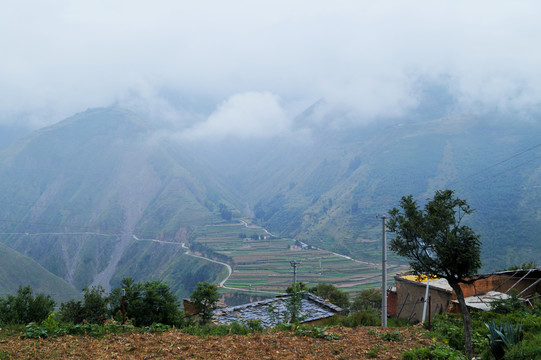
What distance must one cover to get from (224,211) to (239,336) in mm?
170605

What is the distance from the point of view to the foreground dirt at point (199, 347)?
8.65 m

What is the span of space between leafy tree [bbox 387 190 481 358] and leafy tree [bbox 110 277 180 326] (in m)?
13.8

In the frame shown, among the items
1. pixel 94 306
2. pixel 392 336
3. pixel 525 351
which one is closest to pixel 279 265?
pixel 94 306

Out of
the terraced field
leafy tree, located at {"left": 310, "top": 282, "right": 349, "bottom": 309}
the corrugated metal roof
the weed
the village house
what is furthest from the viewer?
the terraced field

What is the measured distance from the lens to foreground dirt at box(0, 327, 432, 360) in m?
8.65

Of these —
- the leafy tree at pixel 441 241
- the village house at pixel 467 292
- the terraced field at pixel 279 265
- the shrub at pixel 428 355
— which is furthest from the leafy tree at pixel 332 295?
the shrub at pixel 428 355

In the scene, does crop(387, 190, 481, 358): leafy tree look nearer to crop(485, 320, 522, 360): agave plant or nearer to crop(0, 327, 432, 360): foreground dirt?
crop(485, 320, 522, 360): agave plant

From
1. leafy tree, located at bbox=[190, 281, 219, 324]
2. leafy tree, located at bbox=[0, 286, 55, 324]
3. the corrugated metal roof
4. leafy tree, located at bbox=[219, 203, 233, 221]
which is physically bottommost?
leafy tree, located at bbox=[190, 281, 219, 324]

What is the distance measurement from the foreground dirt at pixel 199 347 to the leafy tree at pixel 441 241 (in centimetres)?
221

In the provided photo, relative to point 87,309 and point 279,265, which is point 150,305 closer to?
point 87,309

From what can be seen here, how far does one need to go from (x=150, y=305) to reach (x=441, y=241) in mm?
15698

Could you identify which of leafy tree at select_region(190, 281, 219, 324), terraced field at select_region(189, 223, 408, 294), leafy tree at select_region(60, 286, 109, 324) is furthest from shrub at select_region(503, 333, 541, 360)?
terraced field at select_region(189, 223, 408, 294)

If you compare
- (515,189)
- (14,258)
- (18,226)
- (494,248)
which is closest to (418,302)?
(494,248)

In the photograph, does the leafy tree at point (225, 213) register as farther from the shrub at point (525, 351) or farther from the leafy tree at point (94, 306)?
the shrub at point (525, 351)
